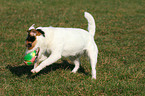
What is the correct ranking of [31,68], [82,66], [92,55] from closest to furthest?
[92,55], [31,68], [82,66]

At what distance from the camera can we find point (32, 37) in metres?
4.68

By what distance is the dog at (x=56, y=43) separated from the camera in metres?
4.80

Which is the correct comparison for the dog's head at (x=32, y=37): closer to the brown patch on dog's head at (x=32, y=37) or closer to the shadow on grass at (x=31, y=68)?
the brown patch on dog's head at (x=32, y=37)

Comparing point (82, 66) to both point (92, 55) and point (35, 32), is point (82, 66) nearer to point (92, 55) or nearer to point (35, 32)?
point (92, 55)

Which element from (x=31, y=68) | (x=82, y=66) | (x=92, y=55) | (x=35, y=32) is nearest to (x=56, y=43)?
(x=35, y=32)

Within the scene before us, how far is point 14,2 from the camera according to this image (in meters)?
17.6

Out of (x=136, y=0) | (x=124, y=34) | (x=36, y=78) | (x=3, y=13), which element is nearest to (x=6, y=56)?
(x=36, y=78)

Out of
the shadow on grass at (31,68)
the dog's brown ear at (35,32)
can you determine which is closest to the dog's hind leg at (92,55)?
the shadow on grass at (31,68)

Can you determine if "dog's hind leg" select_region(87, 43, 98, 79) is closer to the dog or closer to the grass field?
the dog

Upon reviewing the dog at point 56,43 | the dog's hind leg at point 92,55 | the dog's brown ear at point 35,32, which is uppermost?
the dog's brown ear at point 35,32

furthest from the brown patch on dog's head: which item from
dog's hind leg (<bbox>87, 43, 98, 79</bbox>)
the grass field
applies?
dog's hind leg (<bbox>87, 43, 98, 79</bbox>)

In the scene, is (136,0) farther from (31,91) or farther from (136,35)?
(31,91)

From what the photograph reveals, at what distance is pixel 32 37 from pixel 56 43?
0.61m

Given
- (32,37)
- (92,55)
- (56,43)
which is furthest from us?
(92,55)
